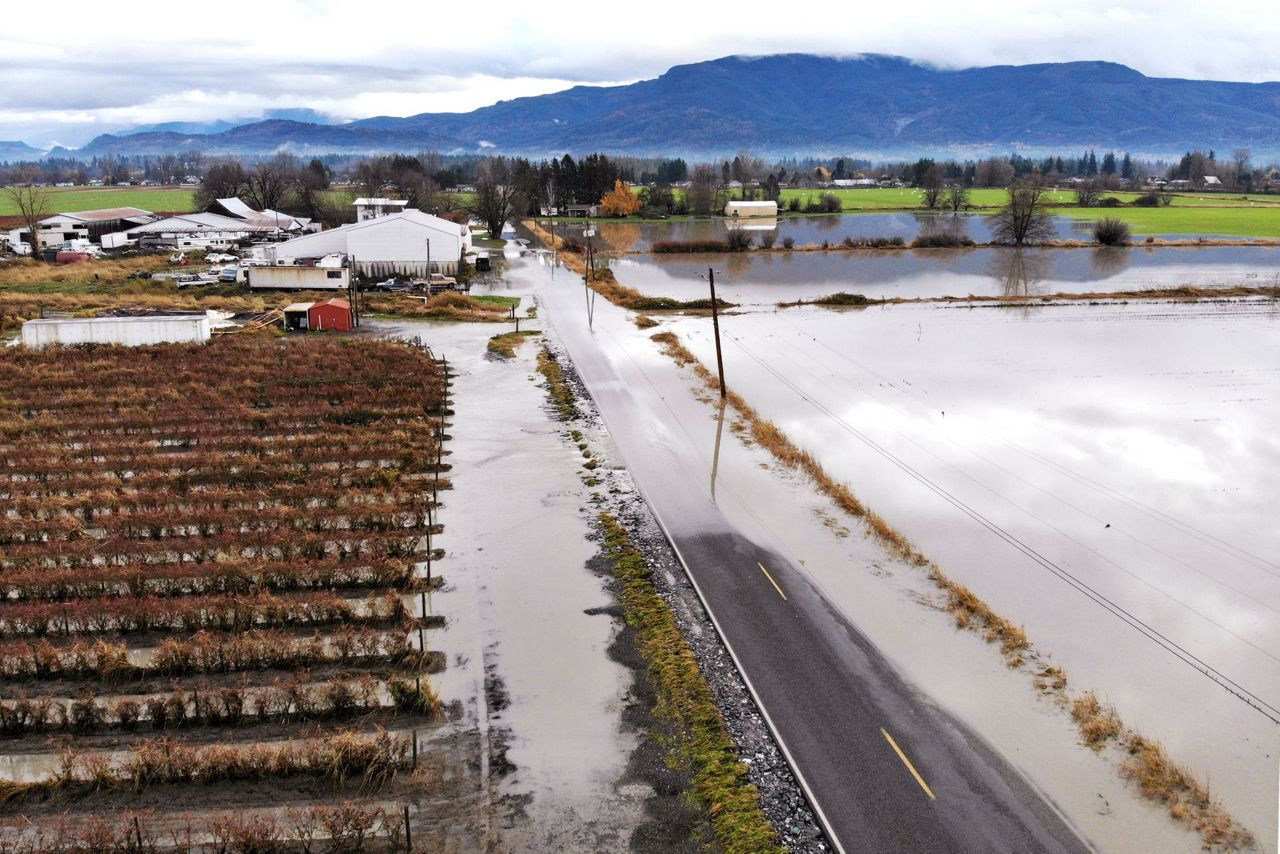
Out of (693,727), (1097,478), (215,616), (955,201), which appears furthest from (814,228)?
(693,727)

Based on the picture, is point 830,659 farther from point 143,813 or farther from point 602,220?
point 602,220

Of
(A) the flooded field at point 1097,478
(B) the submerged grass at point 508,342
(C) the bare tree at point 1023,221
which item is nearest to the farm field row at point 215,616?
(B) the submerged grass at point 508,342

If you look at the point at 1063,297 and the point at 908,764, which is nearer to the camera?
the point at 908,764

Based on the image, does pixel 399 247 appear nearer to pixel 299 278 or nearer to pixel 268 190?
pixel 299 278

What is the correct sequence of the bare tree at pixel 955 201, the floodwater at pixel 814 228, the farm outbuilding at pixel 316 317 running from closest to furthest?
the farm outbuilding at pixel 316 317
the floodwater at pixel 814 228
the bare tree at pixel 955 201

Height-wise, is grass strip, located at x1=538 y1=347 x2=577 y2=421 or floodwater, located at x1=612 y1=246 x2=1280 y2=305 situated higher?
floodwater, located at x1=612 y1=246 x2=1280 y2=305

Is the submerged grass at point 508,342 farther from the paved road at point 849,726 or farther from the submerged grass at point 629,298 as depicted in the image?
the paved road at point 849,726

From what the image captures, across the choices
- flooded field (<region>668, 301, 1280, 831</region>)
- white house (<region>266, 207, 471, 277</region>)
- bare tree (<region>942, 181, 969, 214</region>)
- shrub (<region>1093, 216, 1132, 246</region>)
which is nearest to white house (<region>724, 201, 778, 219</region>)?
bare tree (<region>942, 181, 969, 214</region>)

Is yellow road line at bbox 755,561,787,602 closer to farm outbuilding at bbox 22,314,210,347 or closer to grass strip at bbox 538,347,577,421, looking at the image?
grass strip at bbox 538,347,577,421
